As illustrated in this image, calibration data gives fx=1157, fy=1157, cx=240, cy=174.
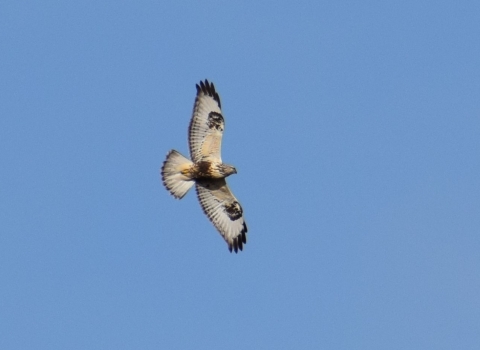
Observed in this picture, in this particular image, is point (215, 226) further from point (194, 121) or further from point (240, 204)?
point (194, 121)

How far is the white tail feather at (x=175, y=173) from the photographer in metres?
22.7

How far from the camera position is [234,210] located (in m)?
23.7

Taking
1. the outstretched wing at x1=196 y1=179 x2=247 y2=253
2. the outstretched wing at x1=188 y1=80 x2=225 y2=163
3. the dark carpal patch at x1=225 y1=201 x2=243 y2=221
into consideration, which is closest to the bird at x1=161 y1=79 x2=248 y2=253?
the outstretched wing at x1=188 y1=80 x2=225 y2=163

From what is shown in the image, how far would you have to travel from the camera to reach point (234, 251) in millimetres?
23844

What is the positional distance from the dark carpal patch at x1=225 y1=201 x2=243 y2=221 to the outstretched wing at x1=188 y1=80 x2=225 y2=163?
1.24 meters

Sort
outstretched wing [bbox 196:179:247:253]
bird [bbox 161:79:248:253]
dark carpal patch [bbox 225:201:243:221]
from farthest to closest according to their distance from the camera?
1. dark carpal patch [bbox 225:201:243:221]
2. outstretched wing [bbox 196:179:247:253]
3. bird [bbox 161:79:248:253]

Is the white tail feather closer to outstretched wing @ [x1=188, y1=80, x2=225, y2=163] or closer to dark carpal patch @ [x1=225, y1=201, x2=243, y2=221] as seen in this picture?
outstretched wing @ [x1=188, y1=80, x2=225, y2=163]

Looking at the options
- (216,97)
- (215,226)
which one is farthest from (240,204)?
(216,97)

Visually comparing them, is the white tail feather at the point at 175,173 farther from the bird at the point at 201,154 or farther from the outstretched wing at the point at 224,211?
the outstretched wing at the point at 224,211

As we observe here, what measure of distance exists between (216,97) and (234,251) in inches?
129

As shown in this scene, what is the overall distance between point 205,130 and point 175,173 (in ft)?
3.39

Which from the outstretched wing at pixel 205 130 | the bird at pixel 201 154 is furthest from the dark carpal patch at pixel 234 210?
the outstretched wing at pixel 205 130

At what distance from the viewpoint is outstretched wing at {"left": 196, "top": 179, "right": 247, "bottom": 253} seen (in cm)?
2334

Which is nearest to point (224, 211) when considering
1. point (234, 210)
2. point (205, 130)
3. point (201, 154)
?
point (234, 210)
